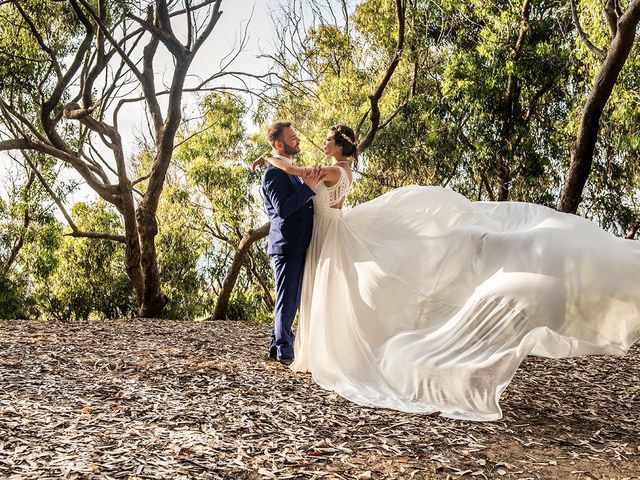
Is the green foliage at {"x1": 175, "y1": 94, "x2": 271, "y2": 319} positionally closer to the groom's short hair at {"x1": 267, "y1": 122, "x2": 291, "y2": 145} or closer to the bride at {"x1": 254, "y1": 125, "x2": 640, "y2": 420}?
the groom's short hair at {"x1": 267, "y1": 122, "x2": 291, "y2": 145}

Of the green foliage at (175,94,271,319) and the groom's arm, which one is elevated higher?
the green foliage at (175,94,271,319)

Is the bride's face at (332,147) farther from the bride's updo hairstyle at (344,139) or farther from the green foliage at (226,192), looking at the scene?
the green foliage at (226,192)

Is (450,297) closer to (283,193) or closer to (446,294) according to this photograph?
(446,294)

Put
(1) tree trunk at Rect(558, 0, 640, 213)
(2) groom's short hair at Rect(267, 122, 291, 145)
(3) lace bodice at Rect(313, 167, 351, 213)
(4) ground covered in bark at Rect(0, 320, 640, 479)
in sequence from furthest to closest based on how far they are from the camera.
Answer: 1. (1) tree trunk at Rect(558, 0, 640, 213)
2. (2) groom's short hair at Rect(267, 122, 291, 145)
3. (3) lace bodice at Rect(313, 167, 351, 213)
4. (4) ground covered in bark at Rect(0, 320, 640, 479)

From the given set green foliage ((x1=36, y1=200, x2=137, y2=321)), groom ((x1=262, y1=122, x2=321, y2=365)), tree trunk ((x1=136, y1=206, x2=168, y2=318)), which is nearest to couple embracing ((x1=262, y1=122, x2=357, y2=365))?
groom ((x1=262, y1=122, x2=321, y2=365))

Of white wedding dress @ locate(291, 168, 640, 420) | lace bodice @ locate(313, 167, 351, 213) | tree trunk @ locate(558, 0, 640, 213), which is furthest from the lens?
tree trunk @ locate(558, 0, 640, 213)

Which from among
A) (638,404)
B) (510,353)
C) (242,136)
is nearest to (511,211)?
(510,353)

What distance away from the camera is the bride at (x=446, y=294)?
3.92 meters

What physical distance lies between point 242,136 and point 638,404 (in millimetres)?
12583

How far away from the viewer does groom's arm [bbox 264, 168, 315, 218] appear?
5.07 m

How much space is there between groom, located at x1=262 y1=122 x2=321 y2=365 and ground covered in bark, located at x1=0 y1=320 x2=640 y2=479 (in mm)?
457

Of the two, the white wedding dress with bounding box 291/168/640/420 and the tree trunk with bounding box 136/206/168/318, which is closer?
the white wedding dress with bounding box 291/168/640/420

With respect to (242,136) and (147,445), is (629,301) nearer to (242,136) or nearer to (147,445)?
(147,445)

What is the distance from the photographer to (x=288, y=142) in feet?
17.5
